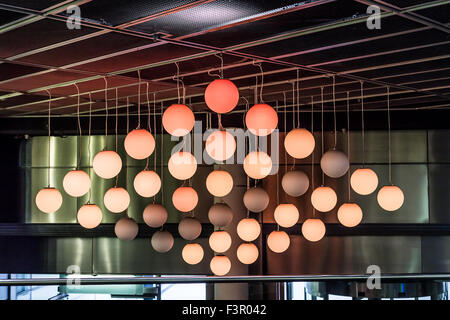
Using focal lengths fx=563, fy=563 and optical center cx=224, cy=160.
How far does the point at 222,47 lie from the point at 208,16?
2.70ft

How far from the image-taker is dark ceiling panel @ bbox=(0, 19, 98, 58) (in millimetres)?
4117

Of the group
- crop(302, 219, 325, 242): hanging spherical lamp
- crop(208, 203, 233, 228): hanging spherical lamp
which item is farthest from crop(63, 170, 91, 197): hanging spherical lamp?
crop(302, 219, 325, 242): hanging spherical lamp

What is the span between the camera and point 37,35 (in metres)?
4.36

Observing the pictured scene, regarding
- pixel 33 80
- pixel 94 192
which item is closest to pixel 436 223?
pixel 94 192

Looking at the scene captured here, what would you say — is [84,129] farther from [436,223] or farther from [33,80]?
[436,223]

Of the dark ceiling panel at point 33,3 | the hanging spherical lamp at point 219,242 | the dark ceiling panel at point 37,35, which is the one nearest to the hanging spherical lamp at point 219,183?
the hanging spherical lamp at point 219,242

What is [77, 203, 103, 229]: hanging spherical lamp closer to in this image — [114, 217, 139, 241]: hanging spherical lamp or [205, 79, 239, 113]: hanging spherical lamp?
[114, 217, 139, 241]: hanging spherical lamp

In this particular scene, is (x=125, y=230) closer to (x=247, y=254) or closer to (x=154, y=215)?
(x=154, y=215)

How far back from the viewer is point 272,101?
7.98 meters

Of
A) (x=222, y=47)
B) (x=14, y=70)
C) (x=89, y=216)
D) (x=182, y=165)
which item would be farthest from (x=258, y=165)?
(x=14, y=70)

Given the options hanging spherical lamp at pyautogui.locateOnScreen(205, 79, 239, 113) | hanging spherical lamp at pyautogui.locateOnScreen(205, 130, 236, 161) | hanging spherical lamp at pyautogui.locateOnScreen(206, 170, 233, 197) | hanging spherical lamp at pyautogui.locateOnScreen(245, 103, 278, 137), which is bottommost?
hanging spherical lamp at pyautogui.locateOnScreen(206, 170, 233, 197)

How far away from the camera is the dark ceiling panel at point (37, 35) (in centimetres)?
412

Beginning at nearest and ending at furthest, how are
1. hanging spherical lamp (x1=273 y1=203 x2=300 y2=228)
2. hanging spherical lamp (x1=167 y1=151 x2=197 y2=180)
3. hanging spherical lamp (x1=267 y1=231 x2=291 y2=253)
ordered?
hanging spherical lamp (x1=167 y1=151 x2=197 y2=180)
hanging spherical lamp (x1=273 y1=203 x2=300 y2=228)
hanging spherical lamp (x1=267 y1=231 x2=291 y2=253)

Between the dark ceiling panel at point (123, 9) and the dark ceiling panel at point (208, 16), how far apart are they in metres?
0.15
